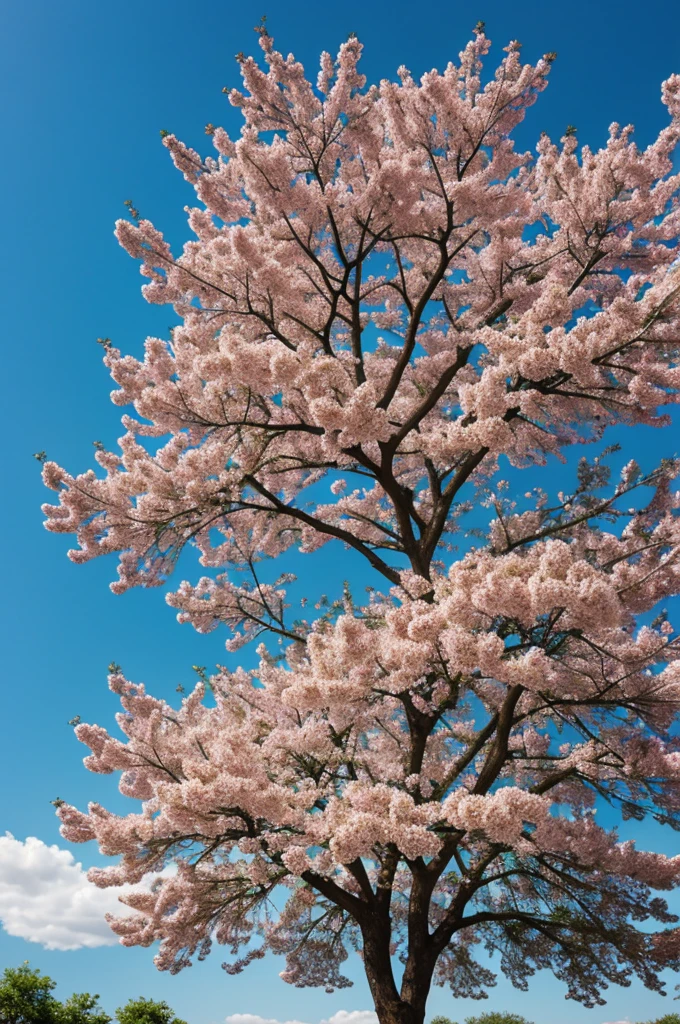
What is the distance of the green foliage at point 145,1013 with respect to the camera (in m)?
13.3

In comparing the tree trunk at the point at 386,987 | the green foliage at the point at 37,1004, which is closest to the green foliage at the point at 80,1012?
the green foliage at the point at 37,1004

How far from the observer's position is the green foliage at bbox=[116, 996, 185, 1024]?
43.7 feet

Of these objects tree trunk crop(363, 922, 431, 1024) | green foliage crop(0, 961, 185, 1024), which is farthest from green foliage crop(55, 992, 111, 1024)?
tree trunk crop(363, 922, 431, 1024)

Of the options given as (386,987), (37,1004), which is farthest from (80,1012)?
(386,987)

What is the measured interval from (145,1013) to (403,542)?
992 centimetres

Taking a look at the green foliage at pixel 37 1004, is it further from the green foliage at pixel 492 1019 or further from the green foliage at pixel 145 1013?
the green foliage at pixel 492 1019

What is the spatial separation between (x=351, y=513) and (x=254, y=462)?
2.72m

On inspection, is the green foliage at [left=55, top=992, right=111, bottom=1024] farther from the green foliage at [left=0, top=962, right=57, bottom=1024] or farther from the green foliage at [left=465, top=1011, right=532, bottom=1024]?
the green foliage at [left=465, top=1011, right=532, bottom=1024]

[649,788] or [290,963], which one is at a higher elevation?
[649,788]

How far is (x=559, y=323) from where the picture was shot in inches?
329

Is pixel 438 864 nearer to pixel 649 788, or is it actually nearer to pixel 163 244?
pixel 649 788

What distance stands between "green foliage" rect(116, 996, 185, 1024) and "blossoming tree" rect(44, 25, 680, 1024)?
3.13m

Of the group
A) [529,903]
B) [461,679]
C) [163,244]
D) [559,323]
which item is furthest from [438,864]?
[163,244]

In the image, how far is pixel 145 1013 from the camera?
1348cm
